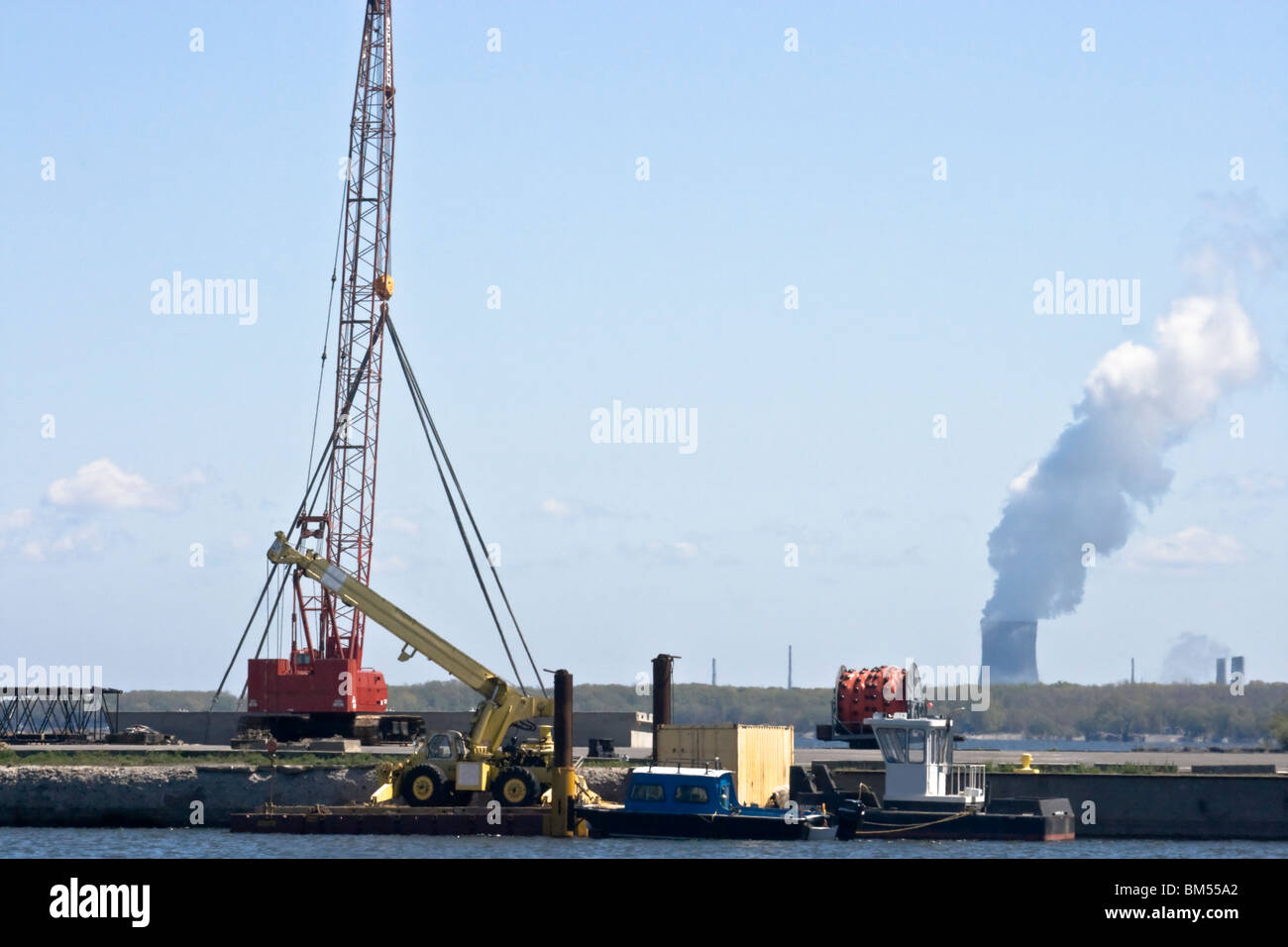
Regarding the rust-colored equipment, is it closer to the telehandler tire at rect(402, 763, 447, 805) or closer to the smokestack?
the smokestack

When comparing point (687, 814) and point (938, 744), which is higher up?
point (938, 744)

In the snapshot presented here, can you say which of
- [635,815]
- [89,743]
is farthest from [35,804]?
[635,815]

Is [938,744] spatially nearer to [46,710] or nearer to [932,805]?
[932,805]

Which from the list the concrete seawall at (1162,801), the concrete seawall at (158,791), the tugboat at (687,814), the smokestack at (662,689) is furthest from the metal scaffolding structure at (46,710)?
the concrete seawall at (1162,801)

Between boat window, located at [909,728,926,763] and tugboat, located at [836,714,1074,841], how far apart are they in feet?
0.08

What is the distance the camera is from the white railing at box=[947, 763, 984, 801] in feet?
202

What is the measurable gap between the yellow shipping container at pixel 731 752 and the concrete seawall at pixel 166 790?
14.7 ft

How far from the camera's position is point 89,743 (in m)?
83.4

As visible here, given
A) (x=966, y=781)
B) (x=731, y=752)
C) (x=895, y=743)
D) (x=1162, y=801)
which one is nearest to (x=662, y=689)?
(x=731, y=752)

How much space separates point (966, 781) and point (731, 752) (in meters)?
10.5

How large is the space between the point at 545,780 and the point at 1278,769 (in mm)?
34466

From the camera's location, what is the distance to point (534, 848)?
178 feet
